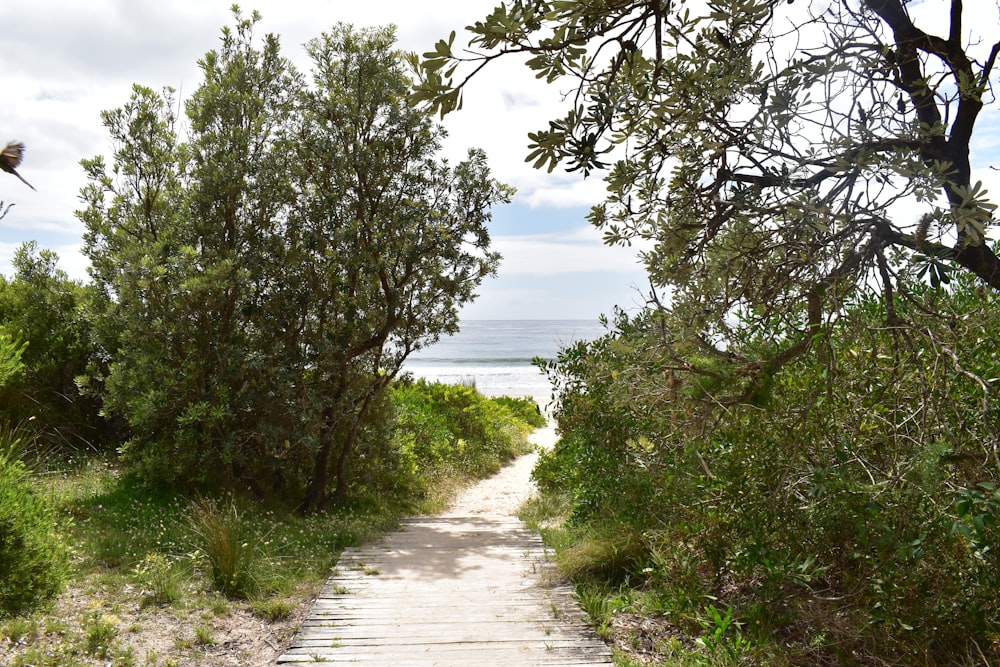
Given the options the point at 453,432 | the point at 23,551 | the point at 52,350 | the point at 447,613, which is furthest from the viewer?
the point at 453,432

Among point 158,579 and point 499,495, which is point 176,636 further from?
point 499,495

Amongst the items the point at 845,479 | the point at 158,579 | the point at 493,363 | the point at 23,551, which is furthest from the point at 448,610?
the point at 493,363

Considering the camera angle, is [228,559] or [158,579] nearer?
[158,579]

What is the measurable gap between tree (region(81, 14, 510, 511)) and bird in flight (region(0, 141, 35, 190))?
95 cm

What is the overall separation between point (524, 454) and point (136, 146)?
9.95m

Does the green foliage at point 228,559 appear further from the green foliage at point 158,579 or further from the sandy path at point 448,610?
the sandy path at point 448,610

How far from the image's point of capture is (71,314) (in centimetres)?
969

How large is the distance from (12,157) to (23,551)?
5.62m

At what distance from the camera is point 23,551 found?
4105 mm

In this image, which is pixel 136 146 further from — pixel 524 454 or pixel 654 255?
pixel 524 454

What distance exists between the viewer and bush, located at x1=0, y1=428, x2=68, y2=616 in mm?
4027

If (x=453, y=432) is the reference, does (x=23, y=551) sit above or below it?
above

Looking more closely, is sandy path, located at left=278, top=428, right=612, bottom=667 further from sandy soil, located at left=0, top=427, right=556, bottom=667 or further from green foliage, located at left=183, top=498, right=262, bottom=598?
green foliage, located at left=183, top=498, right=262, bottom=598

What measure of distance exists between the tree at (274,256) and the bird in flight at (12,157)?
95cm
